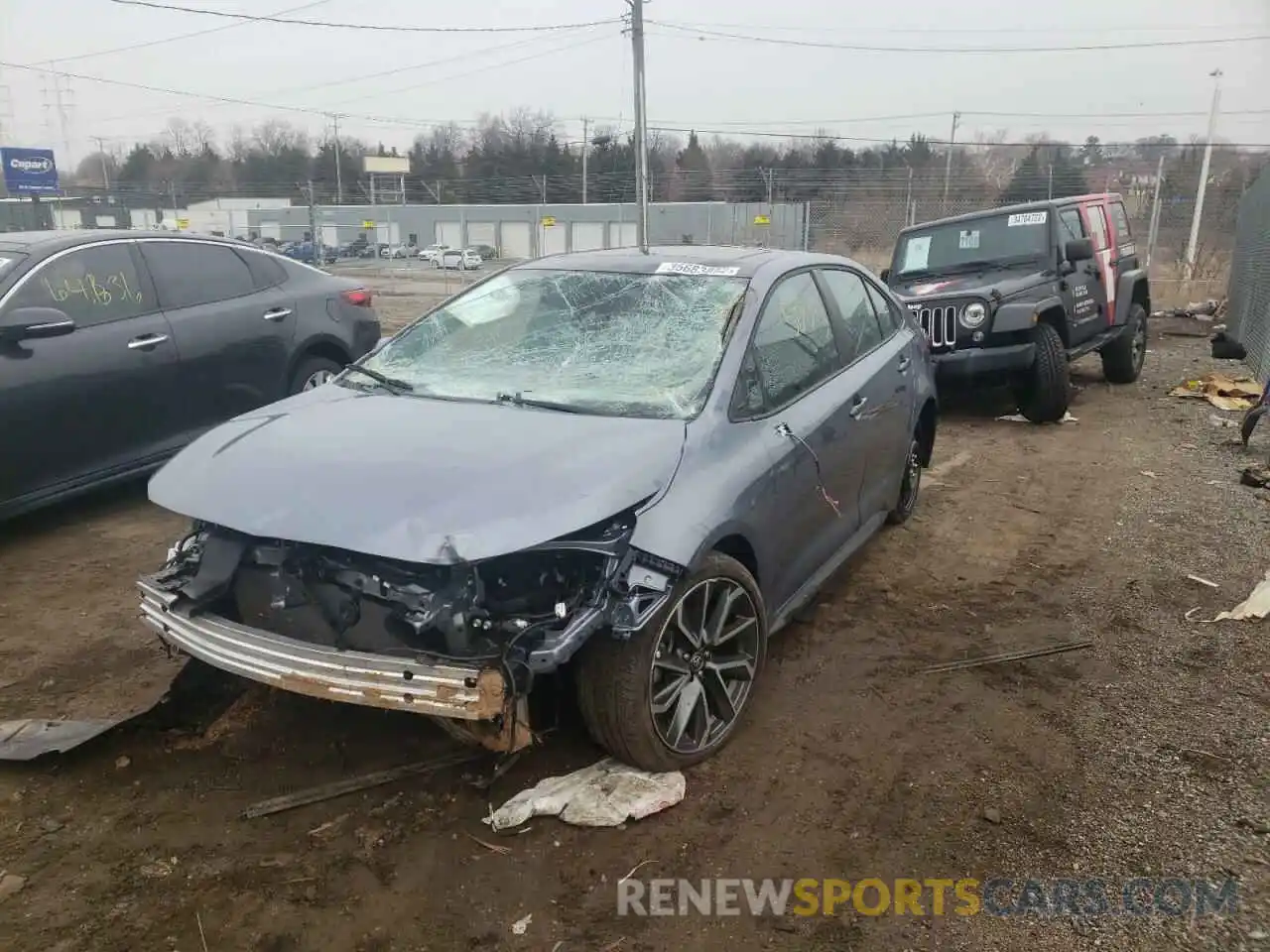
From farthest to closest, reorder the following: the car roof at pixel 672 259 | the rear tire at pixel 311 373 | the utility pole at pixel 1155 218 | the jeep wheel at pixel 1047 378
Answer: the utility pole at pixel 1155 218
the jeep wheel at pixel 1047 378
the rear tire at pixel 311 373
the car roof at pixel 672 259

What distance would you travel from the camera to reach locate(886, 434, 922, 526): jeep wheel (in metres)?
5.36

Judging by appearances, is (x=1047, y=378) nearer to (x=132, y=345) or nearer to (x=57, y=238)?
(x=132, y=345)

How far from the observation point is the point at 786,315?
3994mm

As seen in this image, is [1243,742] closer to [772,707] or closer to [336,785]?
[772,707]

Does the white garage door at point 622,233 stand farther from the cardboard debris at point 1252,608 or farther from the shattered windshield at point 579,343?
the cardboard debris at point 1252,608

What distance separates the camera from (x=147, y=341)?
5.45m

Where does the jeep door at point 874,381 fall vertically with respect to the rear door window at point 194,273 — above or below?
below

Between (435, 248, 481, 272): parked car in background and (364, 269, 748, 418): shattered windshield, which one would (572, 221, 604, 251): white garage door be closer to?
(435, 248, 481, 272): parked car in background

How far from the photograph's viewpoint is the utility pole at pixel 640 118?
19.5 metres

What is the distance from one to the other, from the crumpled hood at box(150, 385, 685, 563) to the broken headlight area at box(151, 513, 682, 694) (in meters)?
0.11

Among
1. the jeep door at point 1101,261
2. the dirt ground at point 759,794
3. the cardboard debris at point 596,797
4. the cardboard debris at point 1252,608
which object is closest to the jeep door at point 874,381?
the dirt ground at point 759,794

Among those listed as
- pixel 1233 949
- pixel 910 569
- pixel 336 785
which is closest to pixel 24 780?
pixel 336 785

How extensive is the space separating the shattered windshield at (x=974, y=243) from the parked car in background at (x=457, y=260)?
879 inches

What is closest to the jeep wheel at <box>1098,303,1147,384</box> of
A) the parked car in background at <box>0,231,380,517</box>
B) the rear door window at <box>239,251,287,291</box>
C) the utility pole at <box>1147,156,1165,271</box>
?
the parked car in background at <box>0,231,380,517</box>
